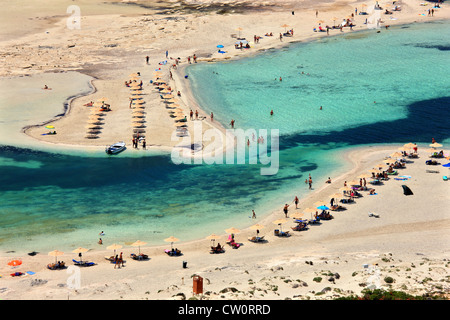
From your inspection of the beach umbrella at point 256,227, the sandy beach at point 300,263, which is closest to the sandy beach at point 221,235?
the sandy beach at point 300,263

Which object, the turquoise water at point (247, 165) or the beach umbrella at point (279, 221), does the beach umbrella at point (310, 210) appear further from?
the turquoise water at point (247, 165)

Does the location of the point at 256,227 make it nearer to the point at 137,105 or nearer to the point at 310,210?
the point at 310,210

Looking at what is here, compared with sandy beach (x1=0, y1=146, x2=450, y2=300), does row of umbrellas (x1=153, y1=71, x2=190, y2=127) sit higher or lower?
higher

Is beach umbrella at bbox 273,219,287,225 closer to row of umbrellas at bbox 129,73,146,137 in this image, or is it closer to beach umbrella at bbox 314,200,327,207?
beach umbrella at bbox 314,200,327,207

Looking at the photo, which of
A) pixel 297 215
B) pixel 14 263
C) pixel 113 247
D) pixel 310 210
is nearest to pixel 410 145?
pixel 310 210

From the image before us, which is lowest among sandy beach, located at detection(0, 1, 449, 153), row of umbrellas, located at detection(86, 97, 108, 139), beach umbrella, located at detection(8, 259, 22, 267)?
beach umbrella, located at detection(8, 259, 22, 267)

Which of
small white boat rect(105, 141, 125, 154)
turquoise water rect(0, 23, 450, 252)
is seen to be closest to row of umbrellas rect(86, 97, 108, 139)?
small white boat rect(105, 141, 125, 154)
